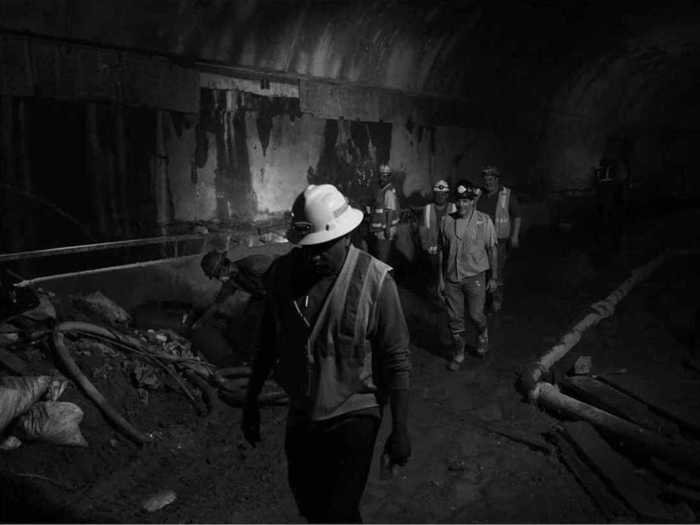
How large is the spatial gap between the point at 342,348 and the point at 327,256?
450 mm

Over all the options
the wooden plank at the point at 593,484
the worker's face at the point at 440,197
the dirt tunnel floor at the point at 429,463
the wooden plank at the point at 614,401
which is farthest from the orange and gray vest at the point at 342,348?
the worker's face at the point at 440,197

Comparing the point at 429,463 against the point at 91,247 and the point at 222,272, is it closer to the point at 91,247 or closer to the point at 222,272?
the point at 222,272

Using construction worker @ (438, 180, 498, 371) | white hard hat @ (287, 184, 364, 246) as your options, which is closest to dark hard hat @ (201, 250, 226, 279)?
construction worker @ (438, 180, 498, 371)

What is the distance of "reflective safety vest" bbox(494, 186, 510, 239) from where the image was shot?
27.9 feet

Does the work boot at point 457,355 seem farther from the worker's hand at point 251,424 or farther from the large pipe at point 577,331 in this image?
the worker's hand at point 251,424

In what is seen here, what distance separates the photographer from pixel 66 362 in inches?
206

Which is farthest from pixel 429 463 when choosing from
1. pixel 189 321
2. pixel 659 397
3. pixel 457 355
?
pixel 189 321

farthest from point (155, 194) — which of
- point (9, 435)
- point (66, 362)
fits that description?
point (9, 435)

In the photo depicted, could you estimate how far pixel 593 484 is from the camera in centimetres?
430

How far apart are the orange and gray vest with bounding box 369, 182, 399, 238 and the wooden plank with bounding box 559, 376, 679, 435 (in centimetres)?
421

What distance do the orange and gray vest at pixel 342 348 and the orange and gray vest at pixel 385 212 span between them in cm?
669

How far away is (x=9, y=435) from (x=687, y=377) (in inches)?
251

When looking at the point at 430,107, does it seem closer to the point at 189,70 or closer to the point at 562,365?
the point at 189,70

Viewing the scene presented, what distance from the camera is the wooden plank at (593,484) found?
3970 mm
